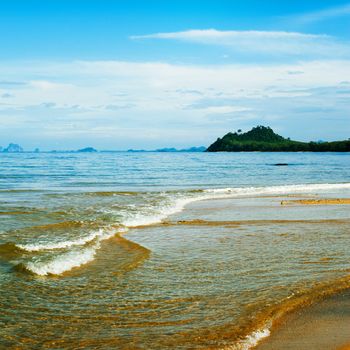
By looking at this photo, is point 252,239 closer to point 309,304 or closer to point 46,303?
point 309,304

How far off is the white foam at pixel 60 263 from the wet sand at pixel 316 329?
445 cm

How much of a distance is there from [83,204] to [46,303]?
Result: 1450 centimetres

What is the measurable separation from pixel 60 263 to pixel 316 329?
5.25m

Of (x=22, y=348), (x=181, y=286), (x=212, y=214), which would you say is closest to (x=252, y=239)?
(x=181, y=286)

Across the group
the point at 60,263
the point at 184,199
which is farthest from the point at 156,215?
the point at 60,263

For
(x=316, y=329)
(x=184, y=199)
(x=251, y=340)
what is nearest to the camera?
(x=251, y=340)

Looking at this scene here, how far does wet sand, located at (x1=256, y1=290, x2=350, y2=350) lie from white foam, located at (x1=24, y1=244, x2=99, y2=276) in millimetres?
4448

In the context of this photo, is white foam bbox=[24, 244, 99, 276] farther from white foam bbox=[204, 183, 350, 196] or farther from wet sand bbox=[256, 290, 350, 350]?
white foam bbox=[204, 183, 350, 196]

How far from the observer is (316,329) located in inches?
235

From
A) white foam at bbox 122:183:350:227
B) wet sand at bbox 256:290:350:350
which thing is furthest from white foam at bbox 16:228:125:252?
wet sand at bbox 256:290:350:350

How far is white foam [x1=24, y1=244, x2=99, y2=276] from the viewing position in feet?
29.0

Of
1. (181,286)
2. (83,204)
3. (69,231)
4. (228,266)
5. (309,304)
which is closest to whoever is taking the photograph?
(309,304)

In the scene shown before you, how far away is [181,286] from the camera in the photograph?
7836mm

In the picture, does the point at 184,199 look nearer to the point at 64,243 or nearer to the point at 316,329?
the point at 64,243
